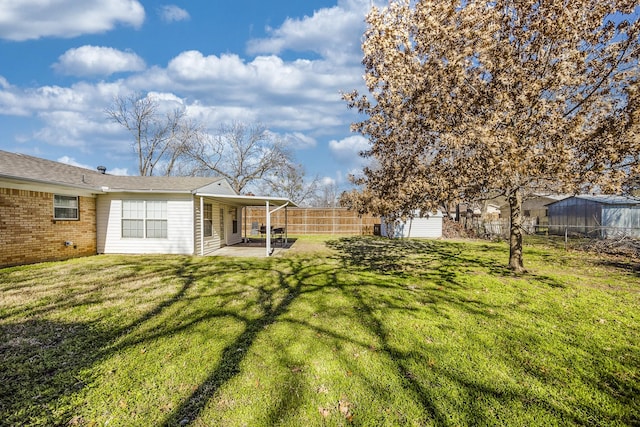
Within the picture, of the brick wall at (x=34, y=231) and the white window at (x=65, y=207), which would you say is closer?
the brick wall at (x=34, y=231)

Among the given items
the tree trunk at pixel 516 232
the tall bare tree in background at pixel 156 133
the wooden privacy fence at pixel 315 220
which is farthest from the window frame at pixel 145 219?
the tall bare tree in background at pixel 156 133

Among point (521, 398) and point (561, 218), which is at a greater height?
point (561, 218)

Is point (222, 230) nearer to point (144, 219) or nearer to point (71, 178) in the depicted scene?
point (144, 219)

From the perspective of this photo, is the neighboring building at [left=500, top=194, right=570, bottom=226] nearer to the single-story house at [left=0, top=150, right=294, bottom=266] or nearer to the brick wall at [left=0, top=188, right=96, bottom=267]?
the single-story house at [left=0, top=150, right=294, bottom=266]

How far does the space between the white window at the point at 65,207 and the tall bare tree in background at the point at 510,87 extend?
1105 centimetres

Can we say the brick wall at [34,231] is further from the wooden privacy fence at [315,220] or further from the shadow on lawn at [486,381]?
the wooden privacy fence at [315,220]

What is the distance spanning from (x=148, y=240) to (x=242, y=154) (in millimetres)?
19864

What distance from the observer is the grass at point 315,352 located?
106 inches

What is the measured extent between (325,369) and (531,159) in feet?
17.8


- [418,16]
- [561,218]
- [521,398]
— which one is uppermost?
[418,16]

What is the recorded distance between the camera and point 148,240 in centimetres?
1183

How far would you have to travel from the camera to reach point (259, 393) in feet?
9.55

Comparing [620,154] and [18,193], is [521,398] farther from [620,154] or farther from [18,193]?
[18,193]

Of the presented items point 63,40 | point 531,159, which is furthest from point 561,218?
point 63,40
